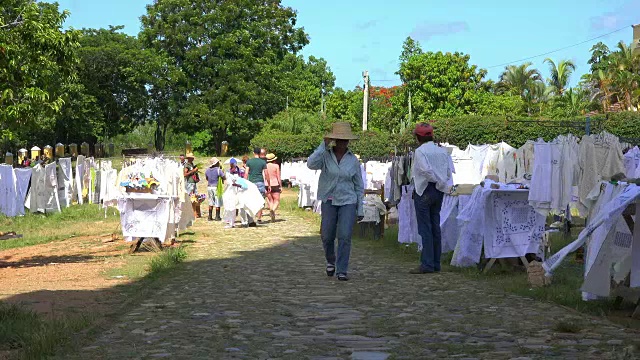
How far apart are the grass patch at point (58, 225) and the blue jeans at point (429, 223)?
9750 mm

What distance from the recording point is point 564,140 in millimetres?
14125

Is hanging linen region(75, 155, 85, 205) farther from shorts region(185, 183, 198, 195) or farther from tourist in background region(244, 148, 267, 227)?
tourist in background region(244, 148, 267, 227)

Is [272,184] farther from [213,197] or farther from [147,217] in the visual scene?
[147,217]

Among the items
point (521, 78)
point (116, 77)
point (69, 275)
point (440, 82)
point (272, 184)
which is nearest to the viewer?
point (69, 275)

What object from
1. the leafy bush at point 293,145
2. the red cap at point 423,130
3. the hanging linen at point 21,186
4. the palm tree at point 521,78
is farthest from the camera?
the palm tree at point 521,78

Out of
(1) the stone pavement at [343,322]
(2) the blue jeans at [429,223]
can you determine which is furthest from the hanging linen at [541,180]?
(1) the stone pavement at [343,322]

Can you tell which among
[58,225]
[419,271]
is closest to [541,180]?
[419,271]

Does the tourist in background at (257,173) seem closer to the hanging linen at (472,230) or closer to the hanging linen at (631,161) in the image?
the hanging linen at (631,161)

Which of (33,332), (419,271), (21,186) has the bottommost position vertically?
(33,332)

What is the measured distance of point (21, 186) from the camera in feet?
86.1

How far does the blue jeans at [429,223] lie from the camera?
36.7ft

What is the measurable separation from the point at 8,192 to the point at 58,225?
3.05 meters

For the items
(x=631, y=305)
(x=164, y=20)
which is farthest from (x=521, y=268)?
(x=164, y=20)

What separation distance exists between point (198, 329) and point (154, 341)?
578 millimetres
